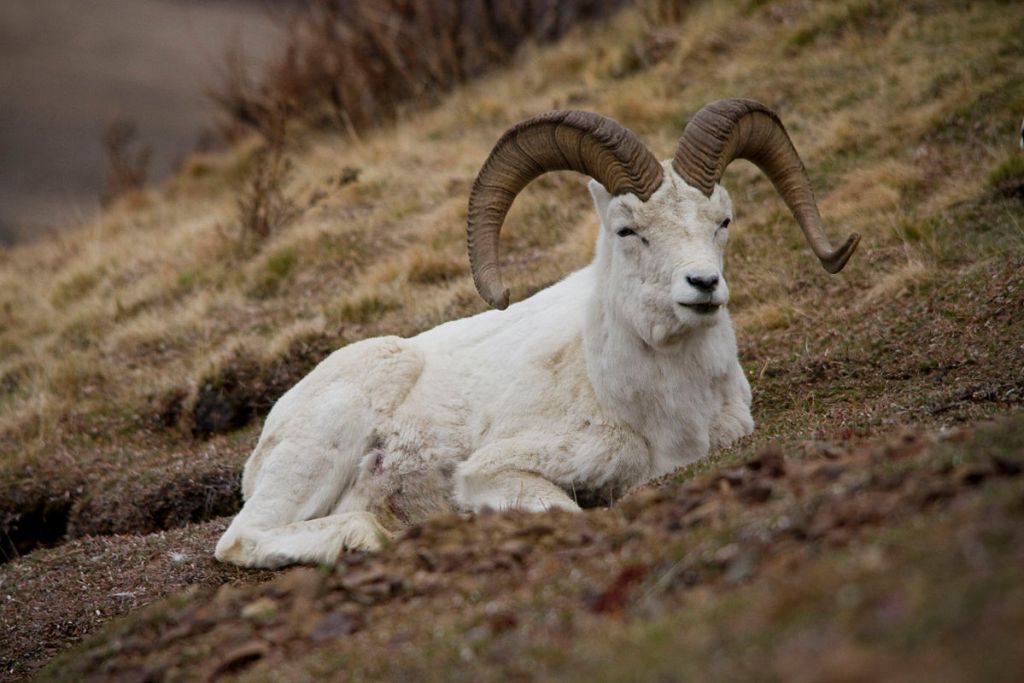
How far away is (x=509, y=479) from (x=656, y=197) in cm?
185

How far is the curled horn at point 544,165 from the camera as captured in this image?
263 inches

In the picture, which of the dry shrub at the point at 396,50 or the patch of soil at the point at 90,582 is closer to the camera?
the patch of soil at the point at 90,582

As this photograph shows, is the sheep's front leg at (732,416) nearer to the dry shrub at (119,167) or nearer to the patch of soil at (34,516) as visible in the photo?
the patch of soil at (34,516)

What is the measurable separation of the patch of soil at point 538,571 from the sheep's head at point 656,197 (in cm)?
141

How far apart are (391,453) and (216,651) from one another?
2.94 m

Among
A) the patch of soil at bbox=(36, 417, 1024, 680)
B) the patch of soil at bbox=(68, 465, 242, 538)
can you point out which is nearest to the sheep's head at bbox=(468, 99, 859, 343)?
the patch of soil at bbox=(36, 417, 1024, 680)

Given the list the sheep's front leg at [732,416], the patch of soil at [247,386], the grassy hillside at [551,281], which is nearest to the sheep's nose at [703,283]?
the grassy hillside at [551,281]

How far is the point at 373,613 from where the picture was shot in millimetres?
4645

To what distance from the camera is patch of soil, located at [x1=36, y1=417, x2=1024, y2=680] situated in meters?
3.85

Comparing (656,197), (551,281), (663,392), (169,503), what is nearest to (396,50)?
(551,281)

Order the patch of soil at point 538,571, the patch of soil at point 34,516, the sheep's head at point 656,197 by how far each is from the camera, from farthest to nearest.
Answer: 1. the patch of soil at point 34,516
2. the sheep's head at point 656,197
3. the patch of soil at point 538,571

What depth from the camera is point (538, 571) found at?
459 cm

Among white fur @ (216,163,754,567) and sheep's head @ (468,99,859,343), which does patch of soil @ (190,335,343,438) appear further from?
sheep's head @ (468,99,859,343)

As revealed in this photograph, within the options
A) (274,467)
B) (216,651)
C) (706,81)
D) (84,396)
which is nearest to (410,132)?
(706,81)
